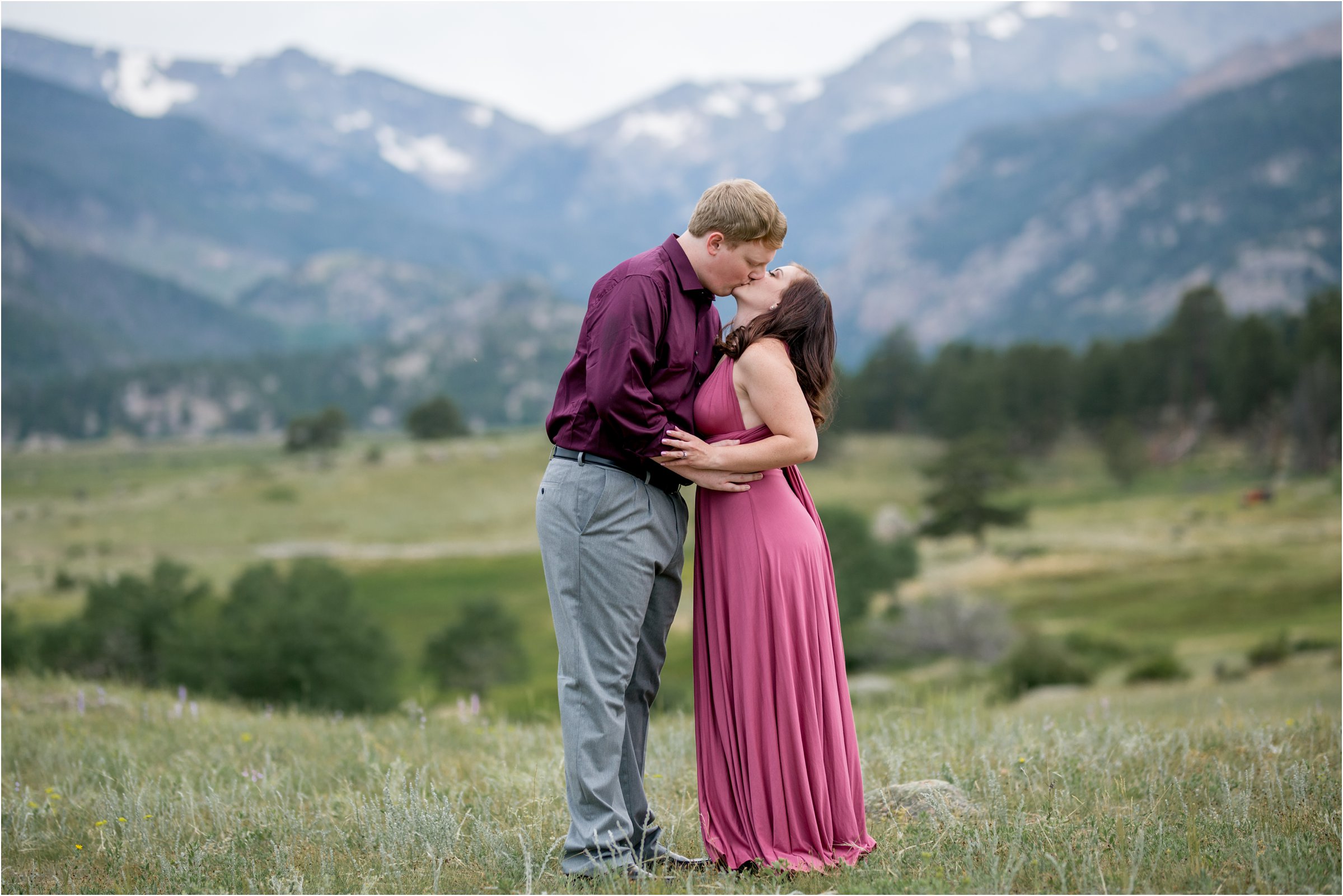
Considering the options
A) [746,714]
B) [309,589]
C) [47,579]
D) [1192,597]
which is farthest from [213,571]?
[746,714]

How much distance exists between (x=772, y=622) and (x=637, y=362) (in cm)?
128

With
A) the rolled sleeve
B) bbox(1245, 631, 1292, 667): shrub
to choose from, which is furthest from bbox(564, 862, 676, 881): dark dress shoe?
bbox(1245, 631, 1292, 667): shrub

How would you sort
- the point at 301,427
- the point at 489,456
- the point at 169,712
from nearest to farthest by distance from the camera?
the point at 169,712 → the point at 489,456 → the point at 301,427

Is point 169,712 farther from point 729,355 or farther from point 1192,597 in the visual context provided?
point 1192,597

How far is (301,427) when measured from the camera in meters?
145

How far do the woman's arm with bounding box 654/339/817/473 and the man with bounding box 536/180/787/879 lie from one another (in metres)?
0.10

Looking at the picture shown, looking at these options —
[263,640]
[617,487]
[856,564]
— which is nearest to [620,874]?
[617,487]

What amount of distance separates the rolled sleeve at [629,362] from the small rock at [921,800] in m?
2.22

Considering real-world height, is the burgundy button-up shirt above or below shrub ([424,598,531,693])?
above

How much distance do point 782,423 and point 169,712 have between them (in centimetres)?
637

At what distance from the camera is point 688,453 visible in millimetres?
4070

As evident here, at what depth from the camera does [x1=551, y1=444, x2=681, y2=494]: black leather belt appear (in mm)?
4117

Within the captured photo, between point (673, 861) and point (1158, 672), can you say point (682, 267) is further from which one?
point (1158, 672)

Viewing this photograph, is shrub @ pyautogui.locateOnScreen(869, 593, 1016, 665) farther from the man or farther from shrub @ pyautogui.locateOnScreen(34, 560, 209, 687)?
the man
